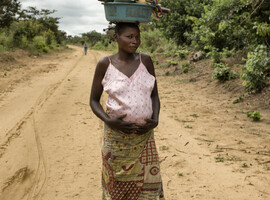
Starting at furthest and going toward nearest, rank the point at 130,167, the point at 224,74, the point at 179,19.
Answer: the point at 179,19 < the point at 224,74 < the point at 130,167

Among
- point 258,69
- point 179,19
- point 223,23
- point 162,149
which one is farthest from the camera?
point 179,19

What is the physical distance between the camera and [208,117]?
18.9 ft

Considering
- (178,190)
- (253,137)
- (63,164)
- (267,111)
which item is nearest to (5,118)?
(63,164)

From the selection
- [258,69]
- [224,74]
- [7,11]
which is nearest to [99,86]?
[258,69]

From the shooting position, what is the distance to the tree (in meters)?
15.8

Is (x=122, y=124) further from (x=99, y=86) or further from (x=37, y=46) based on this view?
(x=37, y=46)

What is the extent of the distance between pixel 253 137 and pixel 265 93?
2087mm

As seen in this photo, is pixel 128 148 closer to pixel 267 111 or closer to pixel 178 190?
pixel 178 190

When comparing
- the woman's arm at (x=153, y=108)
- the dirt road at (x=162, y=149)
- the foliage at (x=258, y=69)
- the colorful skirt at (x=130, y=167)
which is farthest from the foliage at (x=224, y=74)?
the colorful skirt at (x=130, y=167)

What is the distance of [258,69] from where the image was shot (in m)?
6.24

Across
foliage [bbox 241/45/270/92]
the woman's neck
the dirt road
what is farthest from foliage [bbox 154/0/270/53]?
the woman's neck

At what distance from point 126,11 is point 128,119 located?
64cm

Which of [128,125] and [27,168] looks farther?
[27,168]

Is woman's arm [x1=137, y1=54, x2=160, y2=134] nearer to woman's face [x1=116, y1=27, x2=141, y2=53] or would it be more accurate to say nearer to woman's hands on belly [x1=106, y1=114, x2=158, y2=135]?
woman's hands on belly [x1=106, y1=114, x2=158, y2=135]
